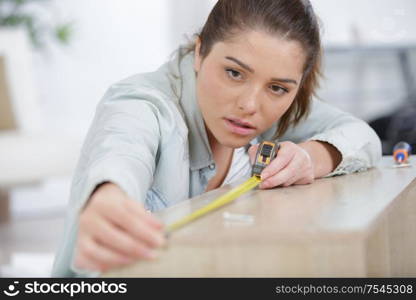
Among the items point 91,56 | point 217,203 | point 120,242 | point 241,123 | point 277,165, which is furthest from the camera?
point 91,56

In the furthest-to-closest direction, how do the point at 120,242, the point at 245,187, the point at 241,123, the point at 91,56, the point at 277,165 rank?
the point at 91,56 < the point at 241,123 < the point at 277,165 < the point at 245,187 < the point at 120,242

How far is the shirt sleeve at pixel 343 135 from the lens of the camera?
1.28m

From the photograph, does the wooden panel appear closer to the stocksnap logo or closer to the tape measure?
the tape measure

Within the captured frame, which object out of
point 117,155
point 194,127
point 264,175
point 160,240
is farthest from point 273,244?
point 194,127

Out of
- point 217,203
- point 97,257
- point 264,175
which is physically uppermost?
point 264,175

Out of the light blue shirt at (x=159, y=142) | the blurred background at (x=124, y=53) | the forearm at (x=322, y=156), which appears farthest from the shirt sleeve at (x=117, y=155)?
the blurred background at (x=124, y=53)

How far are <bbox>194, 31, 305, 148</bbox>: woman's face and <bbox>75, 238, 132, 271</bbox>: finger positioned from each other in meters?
0.50

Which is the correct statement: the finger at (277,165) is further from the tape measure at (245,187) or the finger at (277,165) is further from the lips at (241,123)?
the lips at (241,123)

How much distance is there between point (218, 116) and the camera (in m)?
1.16

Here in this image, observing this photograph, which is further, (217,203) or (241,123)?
(241,123)

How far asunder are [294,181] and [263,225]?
404 millimetres

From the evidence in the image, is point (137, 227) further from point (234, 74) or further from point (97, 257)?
point (234, 74)

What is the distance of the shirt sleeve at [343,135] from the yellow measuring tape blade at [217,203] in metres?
0.30

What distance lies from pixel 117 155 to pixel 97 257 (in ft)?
0.64
